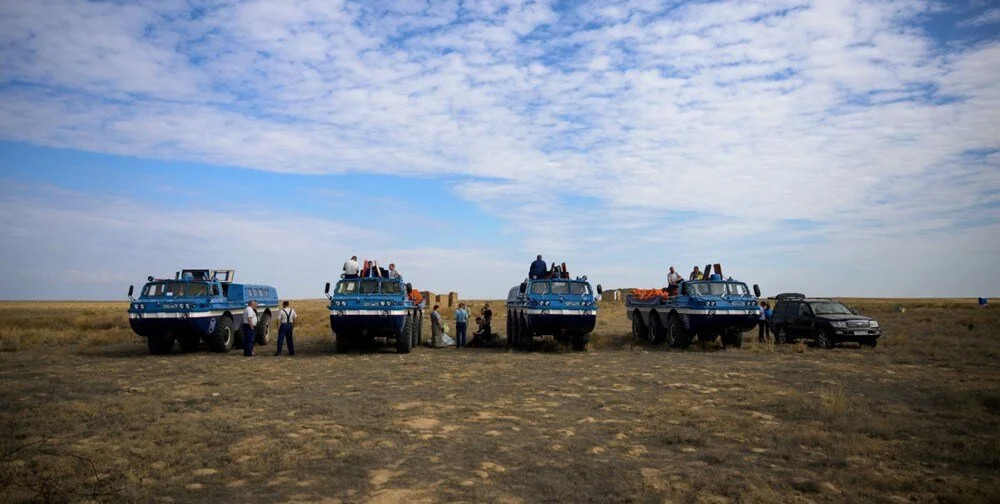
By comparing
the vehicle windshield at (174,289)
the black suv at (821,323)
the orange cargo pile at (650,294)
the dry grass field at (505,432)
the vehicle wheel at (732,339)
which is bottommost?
the dry grass field at (505,432)

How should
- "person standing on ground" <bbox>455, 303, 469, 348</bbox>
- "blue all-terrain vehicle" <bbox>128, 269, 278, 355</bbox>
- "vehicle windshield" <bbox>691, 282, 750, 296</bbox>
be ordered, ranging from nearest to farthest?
"blue all-terrain vehicle" <bbox>128, 269, 278, 355</bbox> → "vehicle windshield" <bbox>691, 282, 750, 296</bbox> → "person standing on ground" <bbox>455, 303, 469, 348</bbox>

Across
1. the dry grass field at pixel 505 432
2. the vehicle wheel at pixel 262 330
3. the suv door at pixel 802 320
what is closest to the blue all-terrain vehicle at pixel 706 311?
the suv door at pixel 802 320

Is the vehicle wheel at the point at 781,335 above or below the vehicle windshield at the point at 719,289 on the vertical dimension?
below

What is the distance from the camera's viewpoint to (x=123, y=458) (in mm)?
6863

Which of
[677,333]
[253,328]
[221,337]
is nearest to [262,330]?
[221,337]

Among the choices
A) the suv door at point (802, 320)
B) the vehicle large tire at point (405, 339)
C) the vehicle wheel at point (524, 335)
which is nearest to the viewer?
the vehicle large tire at point (405, 339)

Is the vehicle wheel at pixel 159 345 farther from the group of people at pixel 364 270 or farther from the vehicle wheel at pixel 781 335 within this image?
the vehicle wheel at pixel 781 335

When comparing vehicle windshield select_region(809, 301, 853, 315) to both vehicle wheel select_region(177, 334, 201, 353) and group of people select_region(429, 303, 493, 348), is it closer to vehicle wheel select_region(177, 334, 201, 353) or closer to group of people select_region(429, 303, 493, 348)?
group of people select_region(429, 303, 493, 348)

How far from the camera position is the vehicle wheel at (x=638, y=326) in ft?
74.8

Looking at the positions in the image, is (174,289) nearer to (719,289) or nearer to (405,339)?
(405,339)

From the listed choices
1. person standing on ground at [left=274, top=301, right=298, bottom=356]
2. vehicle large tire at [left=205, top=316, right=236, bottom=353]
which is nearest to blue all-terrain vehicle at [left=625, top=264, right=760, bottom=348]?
person standing on ground at [left=274, top=301, right=298, bottom=356]

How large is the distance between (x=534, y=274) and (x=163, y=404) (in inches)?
473

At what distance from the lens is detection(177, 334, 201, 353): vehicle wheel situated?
60.3 feet

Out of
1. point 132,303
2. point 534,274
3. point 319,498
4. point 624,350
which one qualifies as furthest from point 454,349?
point 319,498
